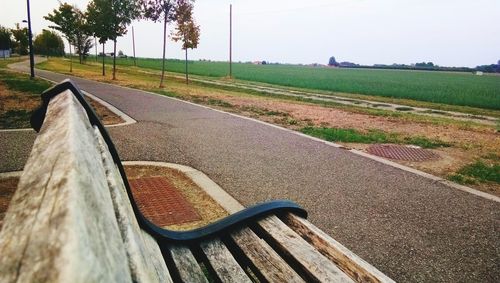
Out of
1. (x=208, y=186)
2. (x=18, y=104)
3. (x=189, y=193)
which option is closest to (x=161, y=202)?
(x=189, y=193)

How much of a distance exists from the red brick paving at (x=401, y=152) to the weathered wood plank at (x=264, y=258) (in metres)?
5.47

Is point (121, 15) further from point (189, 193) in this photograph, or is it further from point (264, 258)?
point (264, 258)

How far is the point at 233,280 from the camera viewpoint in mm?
1685

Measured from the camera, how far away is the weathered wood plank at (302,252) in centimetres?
161

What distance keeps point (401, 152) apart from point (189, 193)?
470 cm

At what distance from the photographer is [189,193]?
452 centimetres

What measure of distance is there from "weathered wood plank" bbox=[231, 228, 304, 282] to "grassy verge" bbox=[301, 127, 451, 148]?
6429mm

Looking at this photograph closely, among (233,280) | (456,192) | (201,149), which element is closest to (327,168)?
(456,192)

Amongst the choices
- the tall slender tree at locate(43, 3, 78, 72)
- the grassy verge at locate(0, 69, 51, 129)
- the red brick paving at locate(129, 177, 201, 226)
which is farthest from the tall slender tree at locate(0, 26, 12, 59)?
the red brick paving at locate(129, 177, 201, 226)

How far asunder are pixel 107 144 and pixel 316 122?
9535 mm

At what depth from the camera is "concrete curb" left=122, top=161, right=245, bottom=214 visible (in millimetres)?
4195

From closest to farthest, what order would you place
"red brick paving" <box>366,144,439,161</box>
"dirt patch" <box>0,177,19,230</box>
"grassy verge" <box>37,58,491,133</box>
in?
"dirt patch" <box>0,177,19,230</box>, "red brick paving" <box>366,144,439,161</box>, "grassy verge" <box>37,58,491,133</box>

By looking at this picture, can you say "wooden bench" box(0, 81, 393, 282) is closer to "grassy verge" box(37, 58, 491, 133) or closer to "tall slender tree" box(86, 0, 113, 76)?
"grassy verge" box(37, 58, 491, 133)

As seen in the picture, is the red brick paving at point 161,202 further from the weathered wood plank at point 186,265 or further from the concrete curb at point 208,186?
the weathered wood plank at point 186,265
